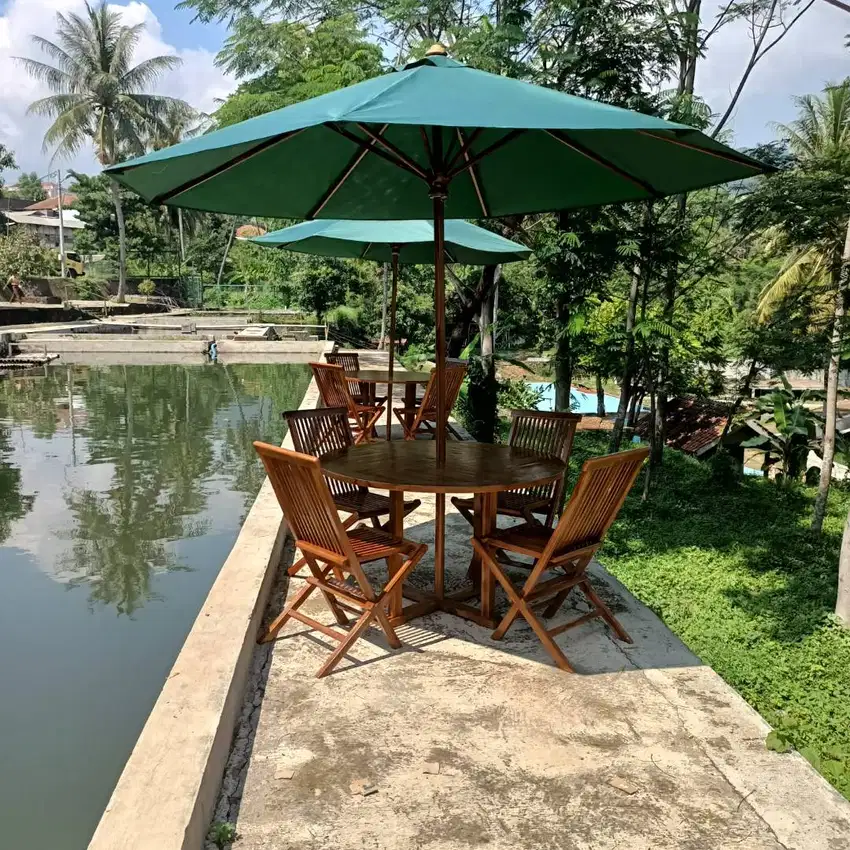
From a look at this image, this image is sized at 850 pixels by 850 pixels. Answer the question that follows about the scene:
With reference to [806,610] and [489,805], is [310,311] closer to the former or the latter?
[806,610]

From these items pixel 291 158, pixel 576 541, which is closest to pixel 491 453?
pixel 576 541

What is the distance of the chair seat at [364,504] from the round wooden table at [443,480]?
0.28 m

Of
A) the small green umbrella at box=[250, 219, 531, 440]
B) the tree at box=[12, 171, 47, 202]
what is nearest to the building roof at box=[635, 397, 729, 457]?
the small green umbrella at box=[250, 219, 531, 440]

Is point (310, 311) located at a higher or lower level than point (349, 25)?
lower

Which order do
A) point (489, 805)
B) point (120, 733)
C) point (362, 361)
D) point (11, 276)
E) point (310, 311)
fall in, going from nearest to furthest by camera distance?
1. point (489, 805)
2. point (120, 733)
3. point (362, 361)
4. point (310, 311)
5. point (11, 276)

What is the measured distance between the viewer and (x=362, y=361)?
16.6 meters

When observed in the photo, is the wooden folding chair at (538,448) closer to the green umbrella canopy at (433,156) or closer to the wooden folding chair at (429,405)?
the green umbrella canopy at (433,156)

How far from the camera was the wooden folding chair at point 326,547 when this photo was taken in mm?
2968

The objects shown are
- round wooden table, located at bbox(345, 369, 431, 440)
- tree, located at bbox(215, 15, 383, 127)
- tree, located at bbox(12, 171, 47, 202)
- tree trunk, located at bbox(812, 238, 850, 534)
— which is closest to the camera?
tree trunk, located at bbox(812, 238, 850, 534)

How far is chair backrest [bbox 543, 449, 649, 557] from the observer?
9.75ft

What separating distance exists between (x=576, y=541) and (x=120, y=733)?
2.14 meters

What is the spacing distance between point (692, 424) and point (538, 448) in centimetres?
1109

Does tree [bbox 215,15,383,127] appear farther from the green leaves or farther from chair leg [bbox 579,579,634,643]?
the green leaves

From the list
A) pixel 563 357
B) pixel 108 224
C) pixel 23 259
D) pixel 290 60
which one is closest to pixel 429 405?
pixel 563 357
